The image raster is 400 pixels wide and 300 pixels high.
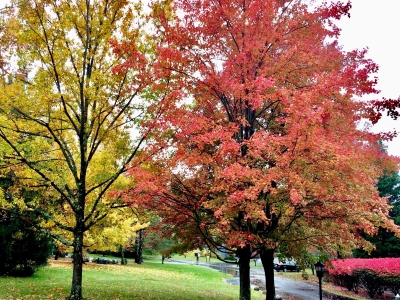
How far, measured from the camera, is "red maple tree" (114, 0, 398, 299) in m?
7.45

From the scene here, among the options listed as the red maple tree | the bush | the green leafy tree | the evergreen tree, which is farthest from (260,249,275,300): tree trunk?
the bush

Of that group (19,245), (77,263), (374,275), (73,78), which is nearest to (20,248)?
(19,245)

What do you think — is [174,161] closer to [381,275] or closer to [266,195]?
[266,195]

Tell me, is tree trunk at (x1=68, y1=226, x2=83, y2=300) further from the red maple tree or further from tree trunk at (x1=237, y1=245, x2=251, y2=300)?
tree trunk at (x1=237, y1=245, x2=251, y2=300)

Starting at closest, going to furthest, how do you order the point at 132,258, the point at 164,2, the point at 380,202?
the point at 380,202, the point at 164,2, the point at 132,258

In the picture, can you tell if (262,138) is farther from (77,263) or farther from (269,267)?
(77,263)

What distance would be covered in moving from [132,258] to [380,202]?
3615 cm

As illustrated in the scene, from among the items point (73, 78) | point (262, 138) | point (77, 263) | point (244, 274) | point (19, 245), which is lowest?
point (244, 274)

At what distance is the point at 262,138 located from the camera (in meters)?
7.64

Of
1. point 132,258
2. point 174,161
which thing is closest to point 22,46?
point 174,161

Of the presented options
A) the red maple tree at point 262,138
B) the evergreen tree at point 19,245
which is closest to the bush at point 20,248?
the evergreen tree at point 19,245

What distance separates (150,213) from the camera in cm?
1048

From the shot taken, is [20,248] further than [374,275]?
No

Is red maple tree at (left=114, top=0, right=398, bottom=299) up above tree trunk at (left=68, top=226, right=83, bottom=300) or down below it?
above
